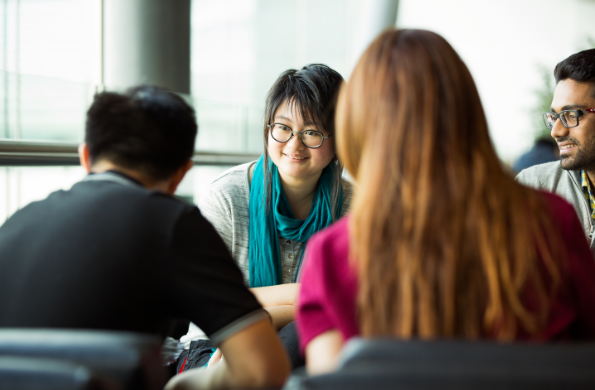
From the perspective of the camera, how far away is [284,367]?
108 cm

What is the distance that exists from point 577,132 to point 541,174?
24 cm

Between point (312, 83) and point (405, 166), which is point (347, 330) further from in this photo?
point (312, 83)

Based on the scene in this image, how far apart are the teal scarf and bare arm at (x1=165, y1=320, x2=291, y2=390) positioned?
93 cm

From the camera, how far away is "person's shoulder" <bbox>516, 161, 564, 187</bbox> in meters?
2.28

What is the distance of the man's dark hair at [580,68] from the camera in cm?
217

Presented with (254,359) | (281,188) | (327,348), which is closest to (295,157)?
(281,188)

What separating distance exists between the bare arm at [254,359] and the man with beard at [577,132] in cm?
147

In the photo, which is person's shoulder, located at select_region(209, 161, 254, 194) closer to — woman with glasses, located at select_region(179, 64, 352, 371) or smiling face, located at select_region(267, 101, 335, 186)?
woman with glasses, located at select_region(179, 64, 352, 371)

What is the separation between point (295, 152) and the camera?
1.98 m

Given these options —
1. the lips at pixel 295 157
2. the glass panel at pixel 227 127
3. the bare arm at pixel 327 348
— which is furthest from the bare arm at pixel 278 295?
the glass panel at pixel 227 127

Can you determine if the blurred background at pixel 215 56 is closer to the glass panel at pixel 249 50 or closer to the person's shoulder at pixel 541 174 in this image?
the glass panel at pixel 249 50

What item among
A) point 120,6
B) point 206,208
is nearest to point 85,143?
point 206,208

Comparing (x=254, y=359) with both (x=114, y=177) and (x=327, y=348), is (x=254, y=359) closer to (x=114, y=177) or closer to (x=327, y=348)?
(x=327, y=348)

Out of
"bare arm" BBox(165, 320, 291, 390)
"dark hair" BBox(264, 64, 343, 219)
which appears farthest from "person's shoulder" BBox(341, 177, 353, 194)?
"bare arm" BBox(165, 320, 291, 390)
